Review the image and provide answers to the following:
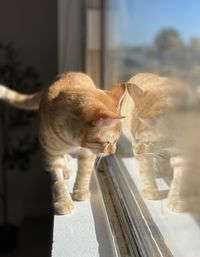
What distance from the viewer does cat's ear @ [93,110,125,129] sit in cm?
65

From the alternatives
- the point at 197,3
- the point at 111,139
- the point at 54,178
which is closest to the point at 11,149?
the point at 54,178

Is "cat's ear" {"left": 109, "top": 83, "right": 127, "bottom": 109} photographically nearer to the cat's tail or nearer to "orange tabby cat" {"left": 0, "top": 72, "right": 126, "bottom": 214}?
"orange tabby cat" {"left": 0, "top": 72, "right": 126, "bottom": 214}

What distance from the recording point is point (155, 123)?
1.88ft

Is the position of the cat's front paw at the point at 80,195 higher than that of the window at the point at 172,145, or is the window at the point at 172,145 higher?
the window at the point at 172,145

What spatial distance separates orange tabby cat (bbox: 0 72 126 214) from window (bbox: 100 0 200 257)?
3.6 inches

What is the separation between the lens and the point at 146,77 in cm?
68

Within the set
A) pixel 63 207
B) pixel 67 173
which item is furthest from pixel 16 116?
pixel 63 207

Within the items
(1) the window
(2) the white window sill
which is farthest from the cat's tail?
(2) the white window sill

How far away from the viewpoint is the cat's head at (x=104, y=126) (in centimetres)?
68

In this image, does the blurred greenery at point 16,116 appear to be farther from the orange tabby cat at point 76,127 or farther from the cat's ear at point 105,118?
the cat's ear at point 105,118

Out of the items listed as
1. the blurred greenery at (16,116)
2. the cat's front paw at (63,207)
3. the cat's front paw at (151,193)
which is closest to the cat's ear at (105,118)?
the cat's front paw at (151,193)

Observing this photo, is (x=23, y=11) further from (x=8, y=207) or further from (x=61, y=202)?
(x=61, y=202)

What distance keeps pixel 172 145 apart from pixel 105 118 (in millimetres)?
172

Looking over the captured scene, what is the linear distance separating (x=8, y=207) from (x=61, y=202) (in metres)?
1.64
